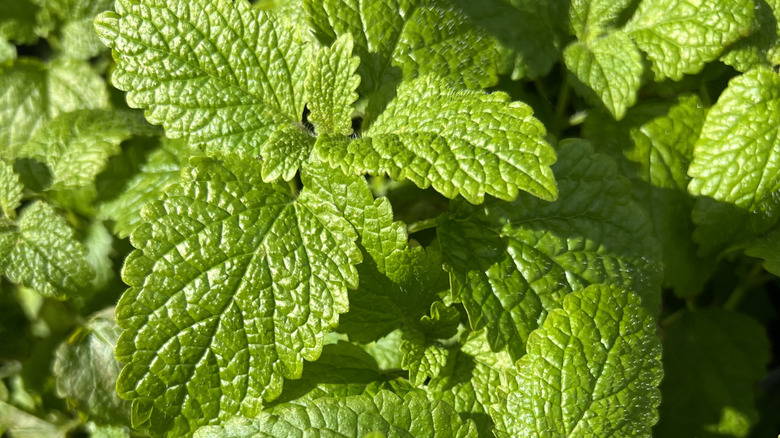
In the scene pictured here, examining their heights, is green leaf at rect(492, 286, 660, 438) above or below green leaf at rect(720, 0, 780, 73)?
below

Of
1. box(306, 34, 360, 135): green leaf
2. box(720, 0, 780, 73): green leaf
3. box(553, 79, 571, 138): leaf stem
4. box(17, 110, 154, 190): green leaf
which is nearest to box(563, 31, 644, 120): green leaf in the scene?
box(553, 79, 571, 138): leaf stem

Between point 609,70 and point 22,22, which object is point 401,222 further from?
point 22,22

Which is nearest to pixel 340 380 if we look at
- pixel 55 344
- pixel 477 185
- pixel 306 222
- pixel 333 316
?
pixel 333 316

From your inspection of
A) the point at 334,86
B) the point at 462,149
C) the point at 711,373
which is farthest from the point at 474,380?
→ the point at 711,373

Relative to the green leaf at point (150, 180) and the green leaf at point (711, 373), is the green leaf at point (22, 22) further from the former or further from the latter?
the green leaf at point (711, 373)

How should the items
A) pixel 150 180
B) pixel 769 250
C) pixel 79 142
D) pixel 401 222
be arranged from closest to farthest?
pixel 401 222 → pixel 769 250 → pixel 150 180 → pixel 79 142

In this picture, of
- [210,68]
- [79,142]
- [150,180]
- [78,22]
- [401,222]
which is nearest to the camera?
[401,222]

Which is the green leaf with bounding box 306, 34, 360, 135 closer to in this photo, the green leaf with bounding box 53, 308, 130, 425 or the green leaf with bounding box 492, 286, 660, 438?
the green leaf with bounding box 492, 286, 660, 438
